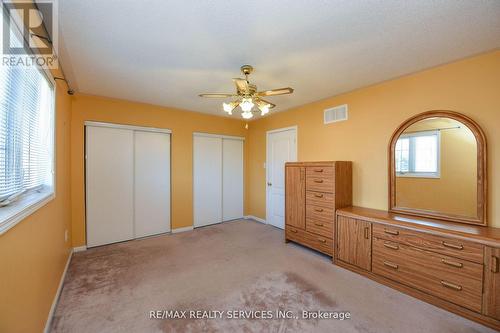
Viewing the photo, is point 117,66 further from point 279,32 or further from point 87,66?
point 279,32

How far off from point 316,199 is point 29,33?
3401 millimetres

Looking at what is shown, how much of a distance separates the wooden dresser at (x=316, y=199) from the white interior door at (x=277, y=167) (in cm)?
71

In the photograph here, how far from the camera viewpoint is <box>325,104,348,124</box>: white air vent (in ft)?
11.0

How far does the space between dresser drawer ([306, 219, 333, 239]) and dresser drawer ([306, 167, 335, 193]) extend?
1.59ft

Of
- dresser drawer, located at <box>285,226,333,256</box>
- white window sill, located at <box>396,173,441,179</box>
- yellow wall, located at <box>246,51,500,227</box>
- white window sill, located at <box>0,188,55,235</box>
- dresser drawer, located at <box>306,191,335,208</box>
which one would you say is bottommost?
dresser drawer, located at <box>285,226,333,256</box>

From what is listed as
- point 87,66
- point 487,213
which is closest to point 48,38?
point 87,66

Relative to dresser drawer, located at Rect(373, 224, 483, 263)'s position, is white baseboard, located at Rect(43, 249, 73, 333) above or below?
below

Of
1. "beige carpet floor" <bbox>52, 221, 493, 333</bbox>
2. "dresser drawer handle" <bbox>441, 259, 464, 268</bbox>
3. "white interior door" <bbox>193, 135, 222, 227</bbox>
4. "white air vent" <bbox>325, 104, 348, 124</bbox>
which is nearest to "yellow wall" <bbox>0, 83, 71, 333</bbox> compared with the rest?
"beige carpet floor" <bbox>52, 221, 493, 333</bbox>

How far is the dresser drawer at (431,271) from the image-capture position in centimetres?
187

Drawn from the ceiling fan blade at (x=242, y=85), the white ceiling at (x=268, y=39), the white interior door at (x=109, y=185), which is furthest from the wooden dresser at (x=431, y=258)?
the white interior door at (x=109, y=185)

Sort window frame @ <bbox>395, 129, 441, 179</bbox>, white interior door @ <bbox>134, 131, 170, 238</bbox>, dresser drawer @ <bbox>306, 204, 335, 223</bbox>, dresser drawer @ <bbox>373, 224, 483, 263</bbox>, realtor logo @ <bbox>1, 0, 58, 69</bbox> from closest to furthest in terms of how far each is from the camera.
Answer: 1. realtor logo @ <bbox>1, 0, 58, 69</bbox>
2. dresser drawer @ <bbox>373, 224, 483, 263</bbox>
3. window frame @ <bbox>395, 129, 441, 179</bbox>
4. dresser drawer @ <bbox>306, 204, 335, 223</bbox>
5. white interior door @ <bbox>134, 131, 170, 238</bbox>

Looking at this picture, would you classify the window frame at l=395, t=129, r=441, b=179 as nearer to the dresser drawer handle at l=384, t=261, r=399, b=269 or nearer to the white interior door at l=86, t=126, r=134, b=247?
the dresser drawer handle at l=384, t=261, r=399, b=269

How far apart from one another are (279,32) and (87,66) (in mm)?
2195

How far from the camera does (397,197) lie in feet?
8.99
